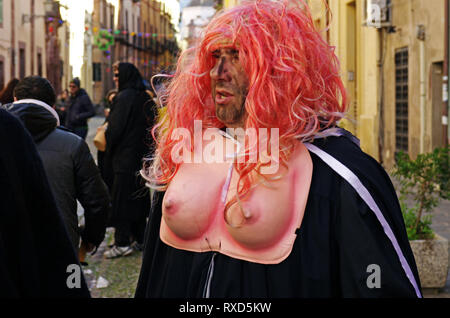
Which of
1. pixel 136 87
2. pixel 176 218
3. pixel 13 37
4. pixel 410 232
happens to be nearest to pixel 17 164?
pixel 176 218

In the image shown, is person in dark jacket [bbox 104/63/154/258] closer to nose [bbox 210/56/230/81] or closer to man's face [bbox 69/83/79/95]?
nose [bbox 210/56/230/81]

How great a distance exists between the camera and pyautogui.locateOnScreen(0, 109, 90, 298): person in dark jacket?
175 cm

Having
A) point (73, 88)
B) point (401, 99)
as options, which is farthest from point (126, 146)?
point (401, 99)

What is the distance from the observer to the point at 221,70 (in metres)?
2.64

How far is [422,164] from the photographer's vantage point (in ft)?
19.9

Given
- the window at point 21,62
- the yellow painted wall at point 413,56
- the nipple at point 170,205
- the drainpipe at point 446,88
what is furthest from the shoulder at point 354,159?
the window at point 21,62

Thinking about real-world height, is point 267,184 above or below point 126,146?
below

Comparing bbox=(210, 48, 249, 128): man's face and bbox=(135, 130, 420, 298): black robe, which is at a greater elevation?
bbox=(210, 48, 249, 128): man's face

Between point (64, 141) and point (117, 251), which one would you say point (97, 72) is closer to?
point (117, 251)

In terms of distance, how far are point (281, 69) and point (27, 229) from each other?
Result: 1076mm

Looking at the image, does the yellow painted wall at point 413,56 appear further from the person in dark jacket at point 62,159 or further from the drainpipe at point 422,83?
the person in dark jacket at point 62,159

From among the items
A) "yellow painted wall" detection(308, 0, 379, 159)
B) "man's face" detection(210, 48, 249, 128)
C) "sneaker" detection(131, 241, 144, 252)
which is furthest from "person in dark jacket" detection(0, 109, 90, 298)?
"yellow painted wall" detection(308, 0, 379, 159)

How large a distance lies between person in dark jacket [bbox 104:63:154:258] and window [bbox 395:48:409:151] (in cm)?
801

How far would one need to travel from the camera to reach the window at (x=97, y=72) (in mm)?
47438
